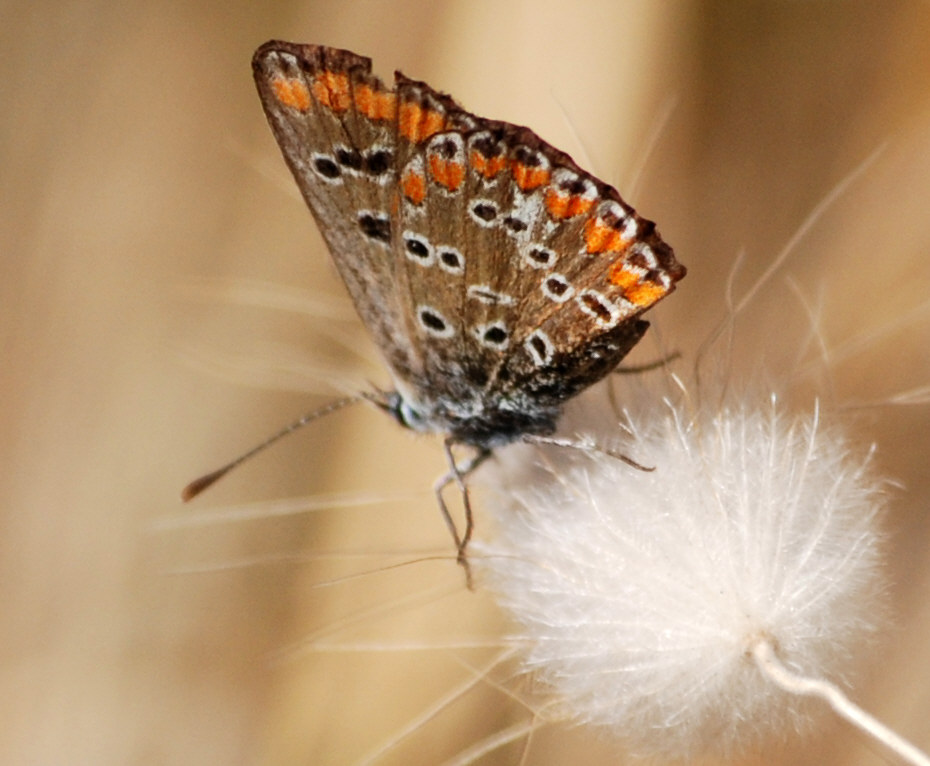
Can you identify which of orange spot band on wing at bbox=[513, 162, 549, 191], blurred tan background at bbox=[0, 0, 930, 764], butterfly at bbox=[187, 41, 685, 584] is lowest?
blurred tan background at bbox=[0, 0, 930, 764]

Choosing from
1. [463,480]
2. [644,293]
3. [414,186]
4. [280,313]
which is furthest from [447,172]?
[280,313]

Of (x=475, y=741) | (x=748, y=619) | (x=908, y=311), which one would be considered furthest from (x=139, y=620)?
(x=908, y=311)

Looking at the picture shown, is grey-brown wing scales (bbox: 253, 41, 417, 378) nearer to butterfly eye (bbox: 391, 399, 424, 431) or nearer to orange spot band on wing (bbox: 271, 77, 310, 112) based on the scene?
orange spot band on wing (bbox: 271, 77, 310, 112)

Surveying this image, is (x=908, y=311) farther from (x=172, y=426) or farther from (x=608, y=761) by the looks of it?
(x=172, y=426)

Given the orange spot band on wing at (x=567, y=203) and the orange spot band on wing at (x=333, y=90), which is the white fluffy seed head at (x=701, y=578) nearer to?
the orange spot band on wing at (x=567, y=203)

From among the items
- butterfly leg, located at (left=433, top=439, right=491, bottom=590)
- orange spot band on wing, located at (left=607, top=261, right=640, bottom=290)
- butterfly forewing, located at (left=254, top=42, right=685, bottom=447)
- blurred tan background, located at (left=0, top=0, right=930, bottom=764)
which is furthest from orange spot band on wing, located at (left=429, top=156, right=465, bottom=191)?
blurred tan background, located at (left=0, top=0, right=930, bottom=764)

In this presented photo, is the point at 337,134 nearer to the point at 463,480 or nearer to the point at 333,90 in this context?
the point at 333,90

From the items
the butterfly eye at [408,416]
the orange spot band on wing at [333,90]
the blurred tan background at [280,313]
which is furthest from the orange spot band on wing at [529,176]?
the blurred tan background at [280,313]
